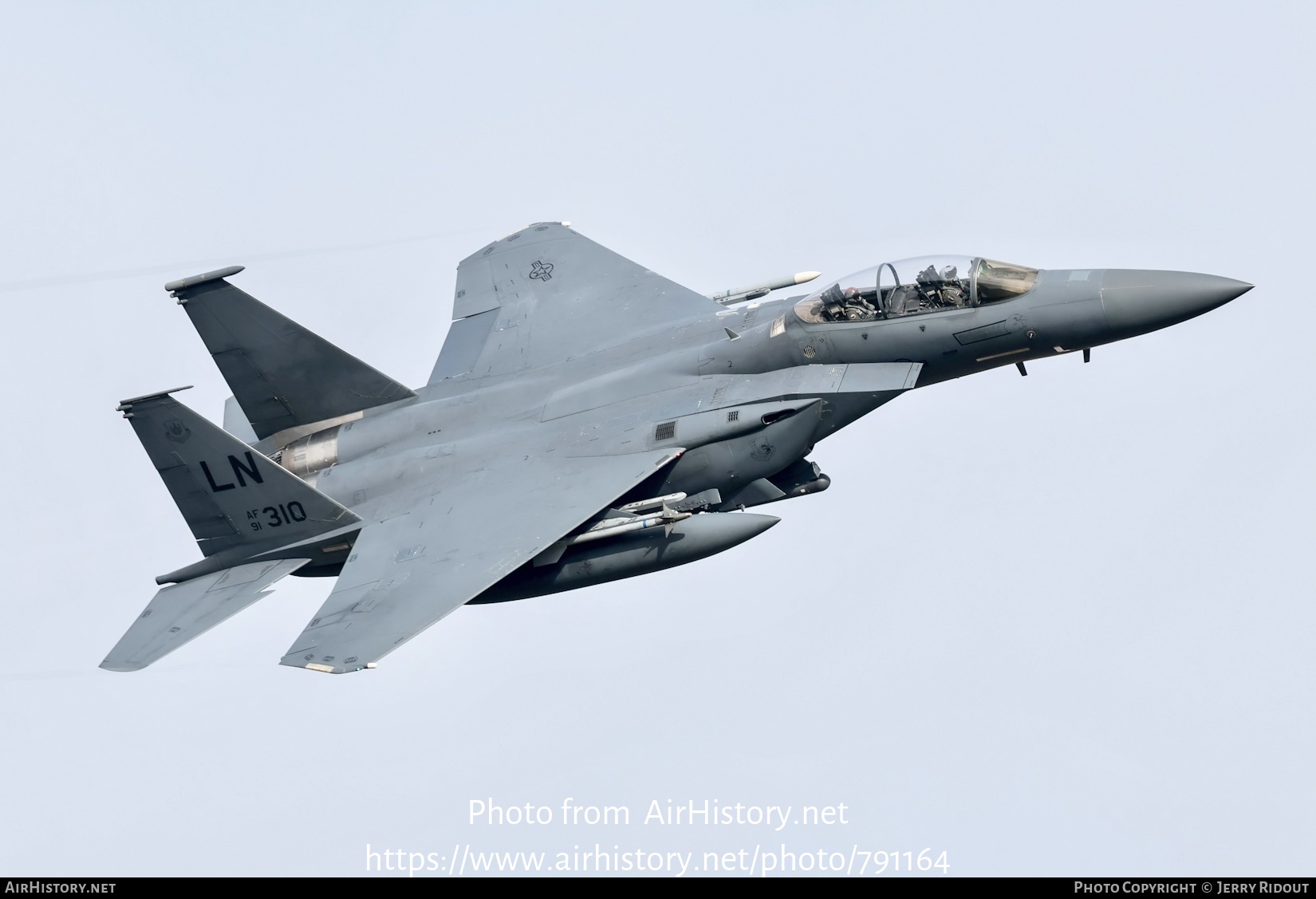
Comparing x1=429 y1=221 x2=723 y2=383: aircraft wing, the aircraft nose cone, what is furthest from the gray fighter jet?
x1=429 y1=221 x2=723 y2=383: aircraft wing

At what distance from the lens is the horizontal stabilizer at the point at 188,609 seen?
20984 millimetres

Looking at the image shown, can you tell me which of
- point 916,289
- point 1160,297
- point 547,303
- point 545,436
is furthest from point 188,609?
point 1160,297

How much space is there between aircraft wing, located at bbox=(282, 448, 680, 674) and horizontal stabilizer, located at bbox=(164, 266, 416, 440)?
6.56 ft

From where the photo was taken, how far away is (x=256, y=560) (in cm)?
2175

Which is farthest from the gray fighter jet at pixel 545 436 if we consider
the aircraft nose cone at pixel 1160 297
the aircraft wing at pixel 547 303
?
the aircraft wing at pixel 547 303

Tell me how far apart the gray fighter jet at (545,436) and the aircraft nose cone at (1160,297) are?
2 centimetres

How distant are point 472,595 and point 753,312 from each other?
4.80 m

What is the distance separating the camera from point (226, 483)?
846 inches

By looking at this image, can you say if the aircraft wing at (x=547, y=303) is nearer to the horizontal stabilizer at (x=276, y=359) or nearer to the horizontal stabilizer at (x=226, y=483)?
the horizontal stabilizer at (x=276, y=359)

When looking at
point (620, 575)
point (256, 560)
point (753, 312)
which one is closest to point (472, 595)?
point (620, 575)

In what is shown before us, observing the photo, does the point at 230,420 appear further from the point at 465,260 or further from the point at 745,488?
the point at 745,488

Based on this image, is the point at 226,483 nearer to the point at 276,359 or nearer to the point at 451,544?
the point at 276,359

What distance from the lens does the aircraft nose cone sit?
19875 millimetres

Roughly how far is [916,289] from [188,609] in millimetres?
8732
